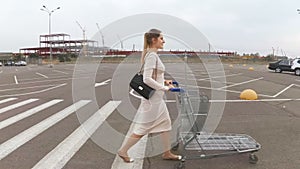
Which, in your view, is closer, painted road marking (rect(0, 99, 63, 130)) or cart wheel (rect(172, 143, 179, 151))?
cart wheel (rect(172, 143, 179, 151))

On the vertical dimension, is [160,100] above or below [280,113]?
above

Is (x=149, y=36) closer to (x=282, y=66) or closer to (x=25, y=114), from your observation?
(x=25, y=114)

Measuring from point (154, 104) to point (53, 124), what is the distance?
362 cm

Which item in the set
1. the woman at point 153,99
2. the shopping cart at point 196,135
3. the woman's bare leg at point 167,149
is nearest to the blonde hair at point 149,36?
the woman at point 153,99

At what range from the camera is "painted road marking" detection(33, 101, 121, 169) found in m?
4.42

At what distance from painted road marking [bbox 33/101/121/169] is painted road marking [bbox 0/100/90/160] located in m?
0.71

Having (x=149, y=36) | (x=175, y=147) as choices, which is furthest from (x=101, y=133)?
(x=149, y=36)

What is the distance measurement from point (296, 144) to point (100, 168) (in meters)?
3.52

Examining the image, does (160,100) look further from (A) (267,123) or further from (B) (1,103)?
(B) (1,103)

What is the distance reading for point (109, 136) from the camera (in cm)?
597

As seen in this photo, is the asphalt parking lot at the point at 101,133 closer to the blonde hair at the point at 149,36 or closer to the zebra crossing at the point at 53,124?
the zebra crossing at the point at 53,124

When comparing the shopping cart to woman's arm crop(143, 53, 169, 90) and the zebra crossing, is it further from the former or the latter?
the zebra crossing

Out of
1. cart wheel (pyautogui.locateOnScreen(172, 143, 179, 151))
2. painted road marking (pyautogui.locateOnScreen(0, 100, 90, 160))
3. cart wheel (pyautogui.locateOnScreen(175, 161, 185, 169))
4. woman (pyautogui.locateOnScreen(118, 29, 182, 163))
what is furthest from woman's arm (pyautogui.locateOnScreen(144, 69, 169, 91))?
painted road marking (pyautogui.locateOnScreen(0, 100, 90, 160))

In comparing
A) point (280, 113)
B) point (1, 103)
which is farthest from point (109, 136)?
point (1, 103)
